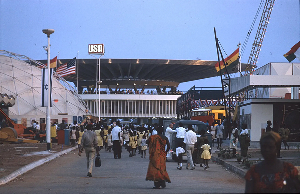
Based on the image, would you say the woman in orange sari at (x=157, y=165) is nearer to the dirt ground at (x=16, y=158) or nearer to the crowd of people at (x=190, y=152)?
the crowd of people at (x=190, y=152)

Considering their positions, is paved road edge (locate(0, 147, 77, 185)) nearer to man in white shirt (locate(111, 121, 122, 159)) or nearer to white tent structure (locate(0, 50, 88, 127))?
man in white shirt (locate(111, 121, 122, 159))

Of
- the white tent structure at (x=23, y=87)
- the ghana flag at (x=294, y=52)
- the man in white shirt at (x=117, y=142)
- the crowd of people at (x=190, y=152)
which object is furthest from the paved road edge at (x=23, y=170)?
the white tent structure at (x=23, y=87)

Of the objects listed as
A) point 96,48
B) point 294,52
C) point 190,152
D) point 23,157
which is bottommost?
point 23,157

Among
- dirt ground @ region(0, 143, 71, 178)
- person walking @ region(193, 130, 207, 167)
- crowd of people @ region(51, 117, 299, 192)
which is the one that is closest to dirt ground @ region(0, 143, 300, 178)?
dirt ground @ region(0, 143, 71, 178)

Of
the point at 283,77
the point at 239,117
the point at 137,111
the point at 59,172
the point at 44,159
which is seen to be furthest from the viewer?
the point at 137,111

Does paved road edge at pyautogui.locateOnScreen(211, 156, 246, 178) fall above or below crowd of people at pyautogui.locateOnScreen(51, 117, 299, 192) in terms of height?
below

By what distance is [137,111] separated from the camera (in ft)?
367

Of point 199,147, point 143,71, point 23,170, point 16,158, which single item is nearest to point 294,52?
point 199,147

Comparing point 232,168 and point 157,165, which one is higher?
point 157,165

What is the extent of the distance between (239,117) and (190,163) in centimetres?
2503

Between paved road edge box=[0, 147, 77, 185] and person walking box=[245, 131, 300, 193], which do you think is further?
paved road edge box=[0, 147, 77, 185]

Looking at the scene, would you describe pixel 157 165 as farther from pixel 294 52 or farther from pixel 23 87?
pixel 23 87

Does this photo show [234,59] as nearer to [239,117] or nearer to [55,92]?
[239,117]

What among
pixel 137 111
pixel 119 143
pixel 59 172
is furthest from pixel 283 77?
pixel 137 111
